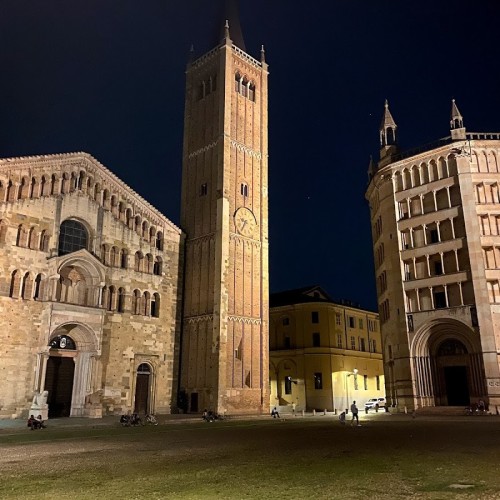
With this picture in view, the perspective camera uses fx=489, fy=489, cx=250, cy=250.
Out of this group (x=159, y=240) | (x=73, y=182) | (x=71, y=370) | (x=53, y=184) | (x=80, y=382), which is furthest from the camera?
(x=159, y=240)

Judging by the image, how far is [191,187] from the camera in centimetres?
4775

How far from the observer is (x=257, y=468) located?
1248cm

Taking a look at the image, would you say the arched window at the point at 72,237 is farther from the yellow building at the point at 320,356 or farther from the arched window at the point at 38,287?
the yellow building at the point at 320,356

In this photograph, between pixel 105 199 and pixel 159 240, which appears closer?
pixel 105 199

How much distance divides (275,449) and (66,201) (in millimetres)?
27198

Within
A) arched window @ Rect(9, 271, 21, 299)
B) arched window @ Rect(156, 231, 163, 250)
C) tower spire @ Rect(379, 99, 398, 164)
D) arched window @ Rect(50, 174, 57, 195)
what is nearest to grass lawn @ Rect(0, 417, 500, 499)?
arched window @ Rect(9, 271, 21, 299)

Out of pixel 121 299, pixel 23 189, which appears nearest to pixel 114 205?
pixel 23 189

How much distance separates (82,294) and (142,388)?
912cm

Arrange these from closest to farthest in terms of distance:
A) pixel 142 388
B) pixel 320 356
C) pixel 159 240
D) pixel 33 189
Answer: pixel 33 189 < pixel 142 388 < pixel 159 240 < pixel 320 356

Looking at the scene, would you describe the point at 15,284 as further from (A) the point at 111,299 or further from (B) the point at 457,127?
(B) the point at 457,127

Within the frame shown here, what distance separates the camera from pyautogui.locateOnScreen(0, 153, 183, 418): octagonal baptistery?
1294 inches

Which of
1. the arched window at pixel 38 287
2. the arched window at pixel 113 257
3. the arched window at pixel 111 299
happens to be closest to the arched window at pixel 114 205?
the arched window at pixel 113 257

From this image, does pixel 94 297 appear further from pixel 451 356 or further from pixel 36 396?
pixel 451 356

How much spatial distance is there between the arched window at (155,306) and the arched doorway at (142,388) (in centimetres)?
419
